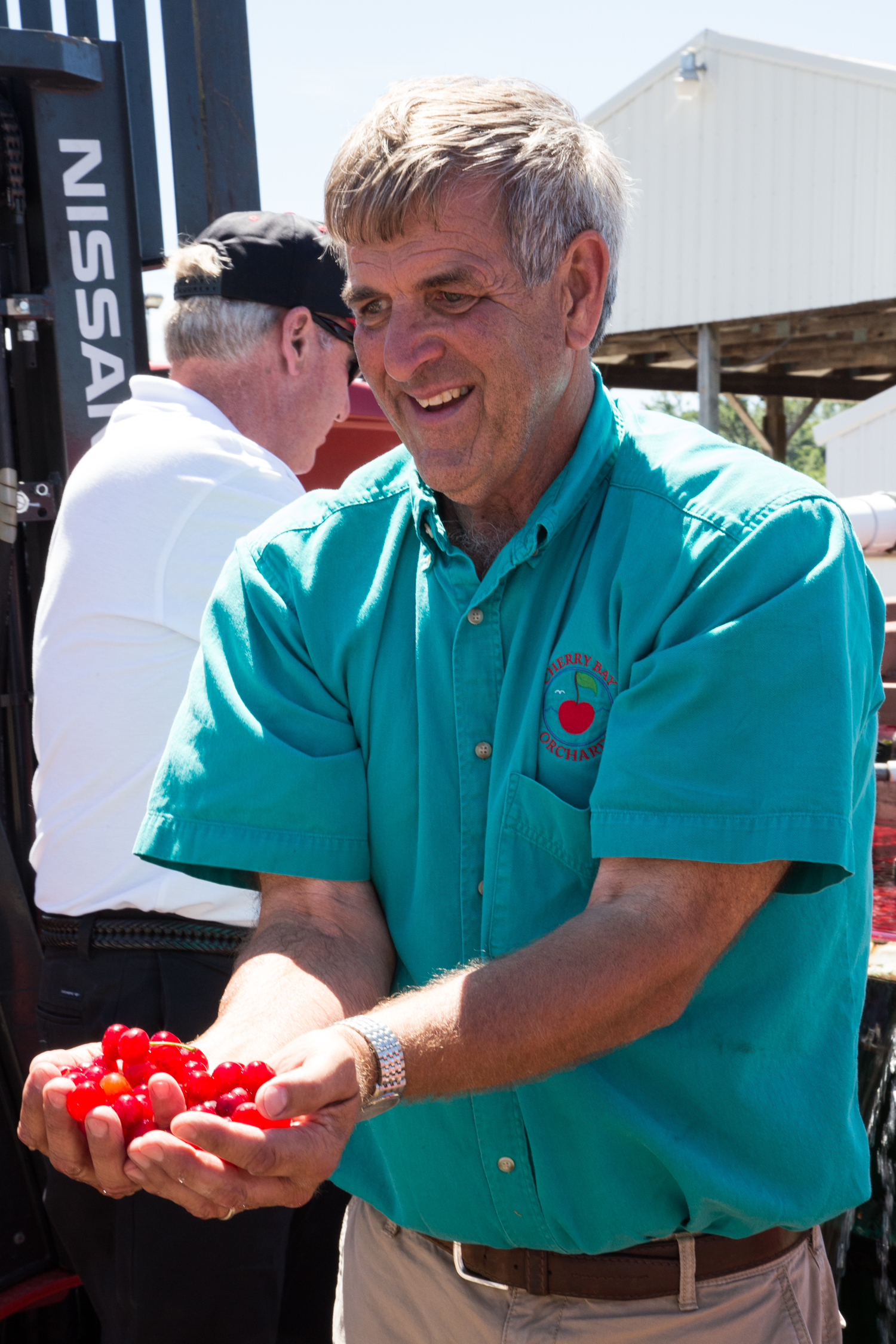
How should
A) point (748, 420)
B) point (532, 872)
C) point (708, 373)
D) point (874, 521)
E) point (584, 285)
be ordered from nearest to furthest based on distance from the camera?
point (532, 872)
point (584, 285)
point (874, 521)
point (708, 373)
point (748, 420)

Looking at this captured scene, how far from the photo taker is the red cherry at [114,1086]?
1.33 metres

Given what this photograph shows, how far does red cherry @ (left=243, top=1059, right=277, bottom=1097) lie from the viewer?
4.29 feet

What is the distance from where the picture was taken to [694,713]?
4.57 ft

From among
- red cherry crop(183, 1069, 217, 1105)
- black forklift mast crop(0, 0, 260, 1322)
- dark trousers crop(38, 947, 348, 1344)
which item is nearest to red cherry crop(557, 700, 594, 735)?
red cherry crop(183, 1069, 217, 1105)

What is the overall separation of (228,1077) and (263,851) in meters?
0.36

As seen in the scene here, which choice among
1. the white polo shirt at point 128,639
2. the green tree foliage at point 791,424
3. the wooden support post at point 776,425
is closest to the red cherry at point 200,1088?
the white polo shirt at point 128,639

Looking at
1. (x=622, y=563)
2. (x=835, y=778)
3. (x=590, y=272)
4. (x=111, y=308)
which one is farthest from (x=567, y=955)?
(x=111, y=308)

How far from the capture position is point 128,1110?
1289 mm

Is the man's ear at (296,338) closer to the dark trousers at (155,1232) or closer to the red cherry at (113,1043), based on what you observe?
the dark trousers at (155,1232)

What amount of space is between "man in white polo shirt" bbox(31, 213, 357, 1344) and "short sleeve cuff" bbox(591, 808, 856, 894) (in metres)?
1.31

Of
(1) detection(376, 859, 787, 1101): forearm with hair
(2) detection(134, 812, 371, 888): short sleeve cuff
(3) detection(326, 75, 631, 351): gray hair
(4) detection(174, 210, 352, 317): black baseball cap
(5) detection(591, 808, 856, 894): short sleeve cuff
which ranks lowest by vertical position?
(1) detection(376, 859, 787, 1101): forearm with hair

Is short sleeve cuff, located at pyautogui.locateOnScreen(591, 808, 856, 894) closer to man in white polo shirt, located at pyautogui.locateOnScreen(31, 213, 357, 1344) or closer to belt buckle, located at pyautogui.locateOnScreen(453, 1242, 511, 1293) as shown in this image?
belt buckle, located at pyautogui.locateOnScreen(453, 1242, 511, 1293)

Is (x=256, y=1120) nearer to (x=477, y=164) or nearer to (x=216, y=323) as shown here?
(x=477, y=164)

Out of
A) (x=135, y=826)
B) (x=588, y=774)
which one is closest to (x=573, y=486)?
(x=588, y=774)
